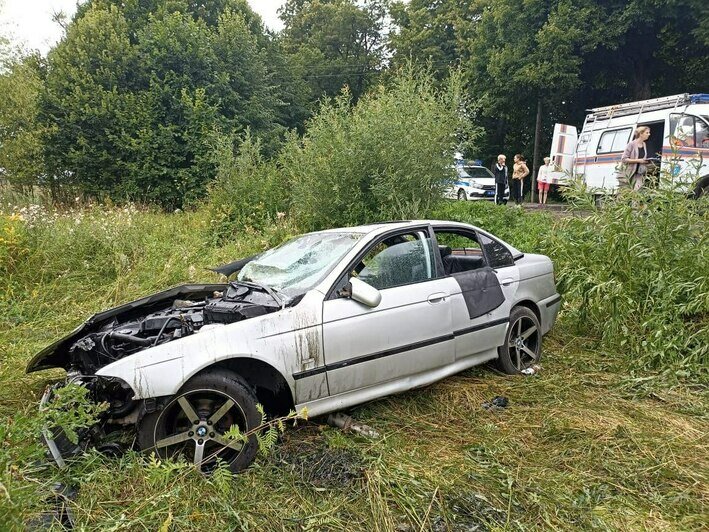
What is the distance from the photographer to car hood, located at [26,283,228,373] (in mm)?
3229

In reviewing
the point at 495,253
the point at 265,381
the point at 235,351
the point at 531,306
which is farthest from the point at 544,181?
the point at 235,351

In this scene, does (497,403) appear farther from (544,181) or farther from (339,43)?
(339,43)

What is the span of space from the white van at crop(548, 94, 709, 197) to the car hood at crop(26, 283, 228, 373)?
8502mm

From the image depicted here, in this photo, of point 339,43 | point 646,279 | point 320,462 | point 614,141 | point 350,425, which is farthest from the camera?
point 339,43

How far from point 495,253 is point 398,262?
1.27 meters

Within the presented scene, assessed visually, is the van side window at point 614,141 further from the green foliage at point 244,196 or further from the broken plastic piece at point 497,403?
the broken plastic piece at point 497,403

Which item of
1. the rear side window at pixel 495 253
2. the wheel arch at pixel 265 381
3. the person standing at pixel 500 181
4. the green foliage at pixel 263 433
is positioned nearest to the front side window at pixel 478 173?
the person standing at pixel 500 181

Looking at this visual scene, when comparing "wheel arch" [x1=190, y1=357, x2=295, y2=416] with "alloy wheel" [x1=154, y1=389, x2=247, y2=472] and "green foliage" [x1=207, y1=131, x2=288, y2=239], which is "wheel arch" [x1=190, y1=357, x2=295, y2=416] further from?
"green foliage" [x1=207, y1=131, x2=288, y2=239]

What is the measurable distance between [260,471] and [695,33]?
68.5 feet

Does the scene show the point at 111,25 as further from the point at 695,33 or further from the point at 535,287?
the point at 695,33

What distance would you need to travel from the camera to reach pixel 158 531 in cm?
226

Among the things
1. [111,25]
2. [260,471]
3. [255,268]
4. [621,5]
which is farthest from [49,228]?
[621,5]

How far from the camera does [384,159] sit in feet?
25.3

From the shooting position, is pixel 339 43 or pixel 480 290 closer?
pixel 480 290
